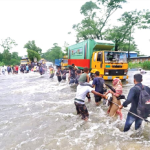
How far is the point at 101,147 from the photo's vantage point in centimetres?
347

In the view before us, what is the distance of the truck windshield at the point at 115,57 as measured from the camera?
1018 cm

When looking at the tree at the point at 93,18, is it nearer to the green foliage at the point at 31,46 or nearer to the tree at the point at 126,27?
the tree at the point at 126,27

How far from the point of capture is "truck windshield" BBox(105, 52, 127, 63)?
10.2 meters

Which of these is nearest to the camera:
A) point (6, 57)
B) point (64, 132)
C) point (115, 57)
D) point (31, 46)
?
point (64, 132)

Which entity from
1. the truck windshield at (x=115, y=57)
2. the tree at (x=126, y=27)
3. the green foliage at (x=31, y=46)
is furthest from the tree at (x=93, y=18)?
the green foliage at (x=31, y=46)

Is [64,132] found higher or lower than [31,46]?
lower

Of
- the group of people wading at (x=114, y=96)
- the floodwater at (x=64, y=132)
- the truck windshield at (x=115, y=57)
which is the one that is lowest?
the floodwater at (x=64, y=132)

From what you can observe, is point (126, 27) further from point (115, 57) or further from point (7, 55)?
point (7, 55)

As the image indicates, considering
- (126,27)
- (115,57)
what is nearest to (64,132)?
(115,57)

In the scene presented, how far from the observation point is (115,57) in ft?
34.1

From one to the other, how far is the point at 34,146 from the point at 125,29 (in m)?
23.5

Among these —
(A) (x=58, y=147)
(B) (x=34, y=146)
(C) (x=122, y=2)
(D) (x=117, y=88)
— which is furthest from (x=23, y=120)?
(C) (x=122, y=2)

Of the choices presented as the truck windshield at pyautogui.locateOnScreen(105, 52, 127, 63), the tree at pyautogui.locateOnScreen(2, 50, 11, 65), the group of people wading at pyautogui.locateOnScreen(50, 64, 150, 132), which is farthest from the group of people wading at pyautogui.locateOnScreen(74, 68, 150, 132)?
the tree at pyautogui.locateOnScreen(2, 50, 11, 65)

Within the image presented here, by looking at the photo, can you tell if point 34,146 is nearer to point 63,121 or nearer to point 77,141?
point 77,141
